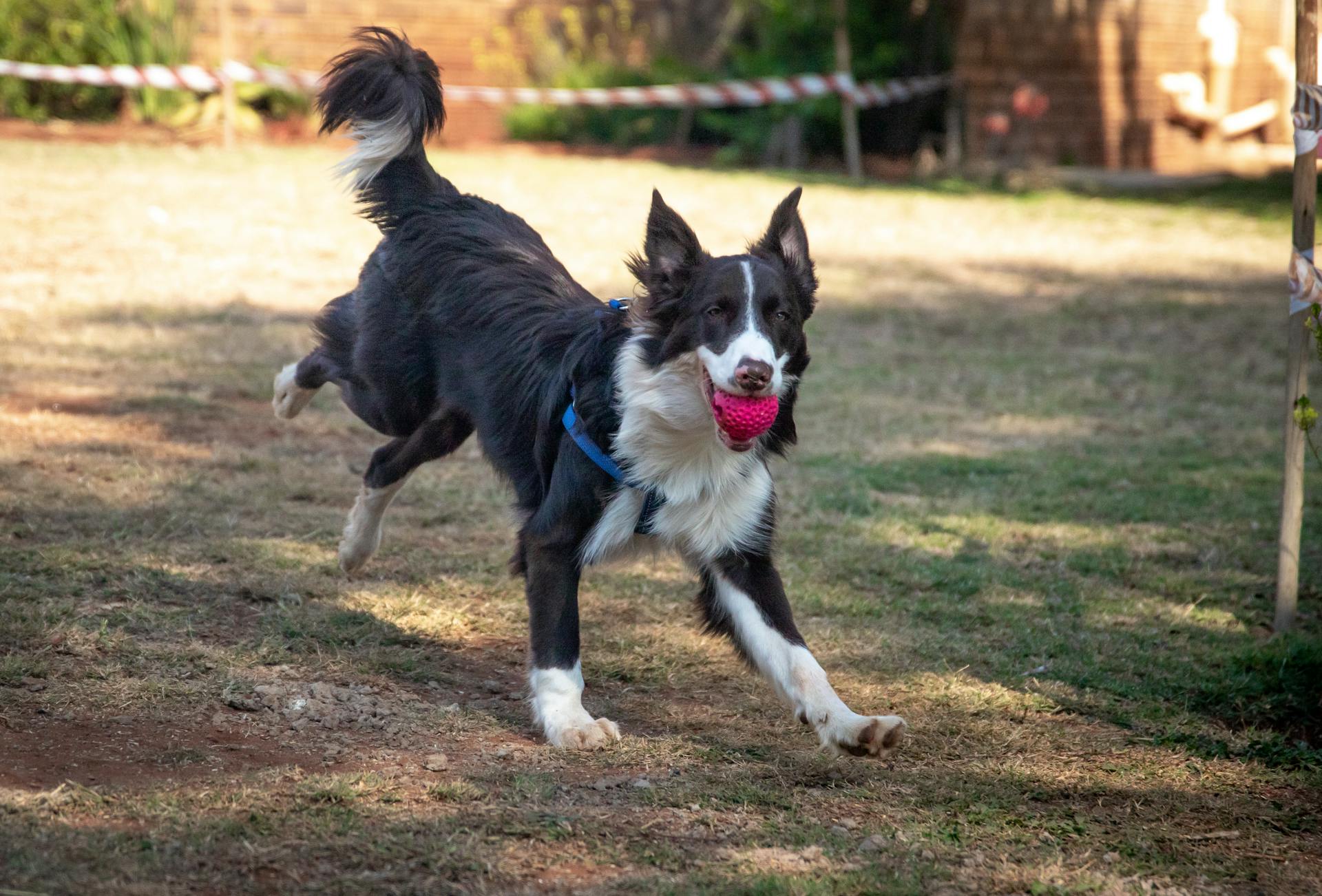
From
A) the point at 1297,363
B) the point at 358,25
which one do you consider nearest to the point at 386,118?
the point at 1297,363

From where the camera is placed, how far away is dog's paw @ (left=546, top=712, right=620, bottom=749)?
389cm

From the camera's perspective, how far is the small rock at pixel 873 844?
333cm

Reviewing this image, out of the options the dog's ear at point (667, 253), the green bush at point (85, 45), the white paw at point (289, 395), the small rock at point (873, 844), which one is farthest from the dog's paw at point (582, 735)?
the green bush at point (85, 45)

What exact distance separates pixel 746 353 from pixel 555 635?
1070 millimetres

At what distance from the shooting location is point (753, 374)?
12.2 feet

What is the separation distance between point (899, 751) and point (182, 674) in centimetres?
220

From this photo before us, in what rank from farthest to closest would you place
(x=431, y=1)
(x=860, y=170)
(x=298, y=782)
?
(x=431, y=1), (x=860, y=170), (x=298, y=782)

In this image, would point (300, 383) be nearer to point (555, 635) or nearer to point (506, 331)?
point (506, 331)

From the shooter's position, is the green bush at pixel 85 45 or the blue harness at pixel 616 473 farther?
the green bush at pixel 85 45

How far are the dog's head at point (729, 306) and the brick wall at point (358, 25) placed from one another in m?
15.1

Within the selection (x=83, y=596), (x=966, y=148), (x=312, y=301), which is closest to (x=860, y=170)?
(x=966, y=148)

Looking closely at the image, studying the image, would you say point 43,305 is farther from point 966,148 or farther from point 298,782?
point 966,148

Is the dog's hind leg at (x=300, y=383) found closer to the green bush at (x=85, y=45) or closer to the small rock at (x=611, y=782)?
the small rock at (x=611, y=782)

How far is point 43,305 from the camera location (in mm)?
9156
